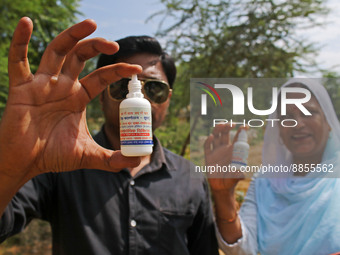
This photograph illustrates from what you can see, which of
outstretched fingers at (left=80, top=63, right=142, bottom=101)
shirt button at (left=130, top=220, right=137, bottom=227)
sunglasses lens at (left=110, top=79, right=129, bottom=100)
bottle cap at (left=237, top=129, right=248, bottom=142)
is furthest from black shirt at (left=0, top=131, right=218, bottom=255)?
outstretched fingers at (left=80, top=63, right=142, bottom=101)

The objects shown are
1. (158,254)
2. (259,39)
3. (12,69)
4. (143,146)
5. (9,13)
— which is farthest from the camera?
(259,39)

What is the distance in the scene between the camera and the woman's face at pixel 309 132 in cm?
193

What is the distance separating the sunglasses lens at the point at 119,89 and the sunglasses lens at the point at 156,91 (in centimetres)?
14

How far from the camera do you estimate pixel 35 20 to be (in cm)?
390

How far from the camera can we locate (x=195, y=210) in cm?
194

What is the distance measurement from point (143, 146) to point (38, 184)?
2.67 ft

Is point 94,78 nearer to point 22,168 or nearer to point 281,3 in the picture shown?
point 22,168

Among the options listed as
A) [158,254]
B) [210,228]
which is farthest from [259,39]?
[158,254]

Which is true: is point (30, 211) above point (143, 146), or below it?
below

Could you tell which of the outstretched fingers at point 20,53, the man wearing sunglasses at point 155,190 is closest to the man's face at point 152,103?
the man wearing sunglasses at point 155,190

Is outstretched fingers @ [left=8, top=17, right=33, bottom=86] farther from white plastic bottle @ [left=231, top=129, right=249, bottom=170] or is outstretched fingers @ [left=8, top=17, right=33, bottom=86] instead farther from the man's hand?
white plastic bottle @ [left=231, top=129, right=249, bottom=170]

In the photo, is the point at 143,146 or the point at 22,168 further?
the point at 143,146

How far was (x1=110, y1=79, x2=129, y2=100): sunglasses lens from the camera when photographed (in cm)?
189

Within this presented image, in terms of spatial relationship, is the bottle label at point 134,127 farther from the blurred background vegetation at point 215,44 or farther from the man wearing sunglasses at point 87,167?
the blurred background vegetation at point 215,44
